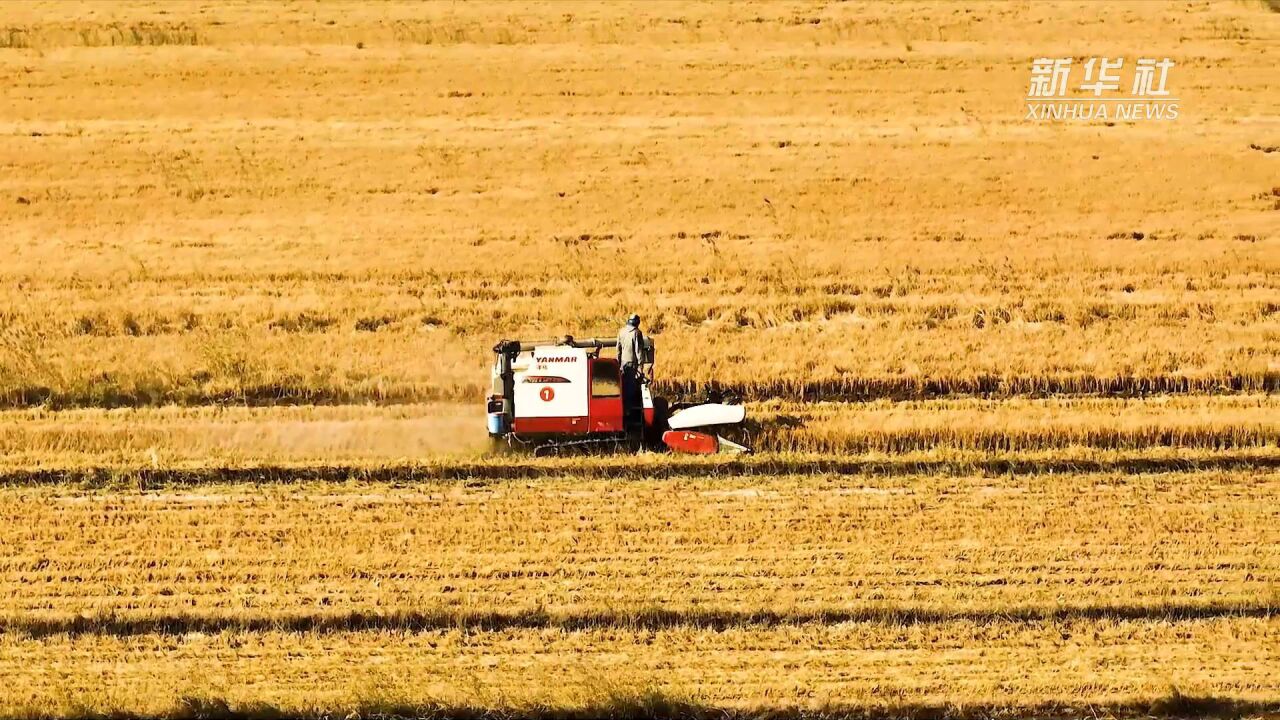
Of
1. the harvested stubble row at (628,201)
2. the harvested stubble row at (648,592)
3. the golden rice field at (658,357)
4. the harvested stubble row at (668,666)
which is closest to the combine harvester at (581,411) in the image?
the golden rice field at (658,357)

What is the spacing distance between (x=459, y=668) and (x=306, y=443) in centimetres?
504

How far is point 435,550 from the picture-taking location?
579 inches

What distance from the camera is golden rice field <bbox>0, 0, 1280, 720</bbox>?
13.2 meters

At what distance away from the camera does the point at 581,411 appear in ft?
52.0

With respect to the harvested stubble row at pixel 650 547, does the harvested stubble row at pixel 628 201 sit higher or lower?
higher

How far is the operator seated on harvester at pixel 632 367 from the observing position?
1611 cm

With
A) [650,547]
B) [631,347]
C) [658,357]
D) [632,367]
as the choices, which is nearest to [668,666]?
[650,547]

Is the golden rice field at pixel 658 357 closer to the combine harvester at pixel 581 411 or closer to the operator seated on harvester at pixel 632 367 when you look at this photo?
the combine harvester at pixel 581 411

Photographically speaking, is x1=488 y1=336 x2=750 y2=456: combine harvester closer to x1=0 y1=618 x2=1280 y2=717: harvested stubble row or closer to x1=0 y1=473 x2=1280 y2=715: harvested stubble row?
x1=0 y1=473 x2=1280 y2=715: harvested stubble row

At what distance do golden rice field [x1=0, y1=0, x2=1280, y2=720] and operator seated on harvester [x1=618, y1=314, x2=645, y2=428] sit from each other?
1.84ft

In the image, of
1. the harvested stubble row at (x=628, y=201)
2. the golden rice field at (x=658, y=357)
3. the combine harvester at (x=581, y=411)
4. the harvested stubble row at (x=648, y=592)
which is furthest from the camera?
the harvested stubble row at (x=628, y=201)

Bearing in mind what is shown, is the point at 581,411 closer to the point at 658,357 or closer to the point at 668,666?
the point at 658,357

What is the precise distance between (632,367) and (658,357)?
2.65 metres

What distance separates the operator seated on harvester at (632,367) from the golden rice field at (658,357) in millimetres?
562
